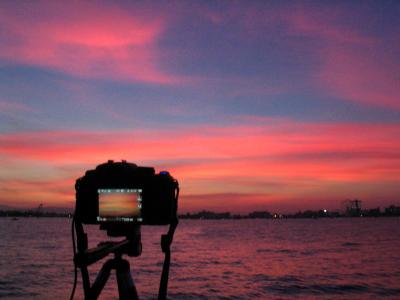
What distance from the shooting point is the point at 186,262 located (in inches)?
1212

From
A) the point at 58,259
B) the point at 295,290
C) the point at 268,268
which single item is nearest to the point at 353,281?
the point at 295,290

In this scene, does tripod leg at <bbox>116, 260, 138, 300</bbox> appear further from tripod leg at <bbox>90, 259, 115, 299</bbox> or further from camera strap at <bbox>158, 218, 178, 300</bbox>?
camera strap at <bbox>158, 218, 178, 300</bbox>

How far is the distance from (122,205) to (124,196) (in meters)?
0.05

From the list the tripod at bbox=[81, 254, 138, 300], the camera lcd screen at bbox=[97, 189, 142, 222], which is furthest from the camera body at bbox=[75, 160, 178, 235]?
the tripod at bbox=[81, 254, 138, 300]

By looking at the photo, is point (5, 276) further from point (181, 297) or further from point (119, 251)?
point (119, 251)

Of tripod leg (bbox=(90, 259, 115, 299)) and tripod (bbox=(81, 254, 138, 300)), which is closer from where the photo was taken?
tripod leg (bbox=(90, 259, 115, 299))

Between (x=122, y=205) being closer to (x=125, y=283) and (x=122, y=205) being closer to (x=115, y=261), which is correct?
(x=115, y=261)

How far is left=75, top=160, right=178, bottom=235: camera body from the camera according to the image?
256 centimetres

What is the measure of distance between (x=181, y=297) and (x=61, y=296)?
4568 millimetres

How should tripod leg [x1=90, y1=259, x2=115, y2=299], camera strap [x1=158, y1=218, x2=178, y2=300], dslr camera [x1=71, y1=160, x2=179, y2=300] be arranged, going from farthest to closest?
dslr camera [x1=71, y1=160, x2=179, y2=300] < camera strap [x1=158, y1=218, x2=178, y2=300] < tripod leg [x1=90, y1=259, x2=115, y2=299]

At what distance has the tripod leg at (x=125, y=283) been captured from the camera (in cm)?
261

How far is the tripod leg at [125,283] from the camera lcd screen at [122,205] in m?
0.30

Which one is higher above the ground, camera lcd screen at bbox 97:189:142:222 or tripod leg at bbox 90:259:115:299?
camera lcd screen at bbox 97:189:142:222

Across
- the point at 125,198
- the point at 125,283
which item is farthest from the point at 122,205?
the point at 125,283
